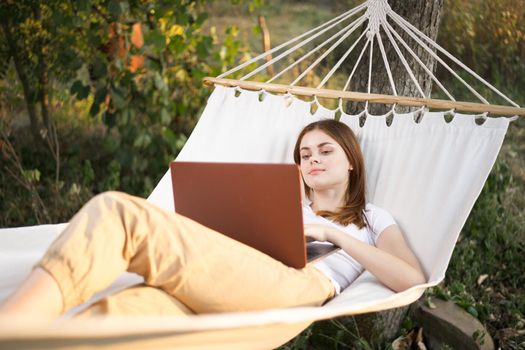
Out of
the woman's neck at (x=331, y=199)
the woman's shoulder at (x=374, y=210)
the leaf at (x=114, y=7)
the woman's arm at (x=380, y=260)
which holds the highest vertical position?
the leaf at (x=114, y=7)

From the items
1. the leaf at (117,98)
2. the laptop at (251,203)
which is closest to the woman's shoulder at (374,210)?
the laptop at (251,203)

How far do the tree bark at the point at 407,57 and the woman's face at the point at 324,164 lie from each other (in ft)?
1.21

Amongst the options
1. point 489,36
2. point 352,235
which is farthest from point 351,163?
point 489,36

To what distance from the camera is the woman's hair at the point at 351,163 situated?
2109mm

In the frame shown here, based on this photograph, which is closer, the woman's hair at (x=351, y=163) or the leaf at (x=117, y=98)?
the woman's hair at (x=351, y=163)

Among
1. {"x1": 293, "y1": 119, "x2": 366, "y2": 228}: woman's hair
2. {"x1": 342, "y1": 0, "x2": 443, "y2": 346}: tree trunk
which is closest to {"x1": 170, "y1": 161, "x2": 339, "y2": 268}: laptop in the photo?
{"x1": 293, "y1": 119, "x2": 366, "y2": 228}: woman's hair

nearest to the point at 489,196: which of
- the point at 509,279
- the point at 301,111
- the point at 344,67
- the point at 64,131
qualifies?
the point at 509,279

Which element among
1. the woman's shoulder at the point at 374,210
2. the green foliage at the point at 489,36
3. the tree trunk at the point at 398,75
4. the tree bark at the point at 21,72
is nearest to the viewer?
the woman's shoulder at the point at 374,210

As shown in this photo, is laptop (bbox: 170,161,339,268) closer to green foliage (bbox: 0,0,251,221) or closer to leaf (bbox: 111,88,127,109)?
green foliage (bbox: 0,0,251,221)

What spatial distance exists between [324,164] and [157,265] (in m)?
0.77

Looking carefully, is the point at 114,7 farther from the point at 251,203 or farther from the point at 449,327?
the point at 449,327

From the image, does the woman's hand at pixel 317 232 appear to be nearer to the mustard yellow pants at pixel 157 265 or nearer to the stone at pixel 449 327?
the mustard yellow pants at pixel 157 265

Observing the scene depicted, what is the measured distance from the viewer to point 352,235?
202 cm

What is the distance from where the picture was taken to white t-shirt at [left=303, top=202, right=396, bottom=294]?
194cm
